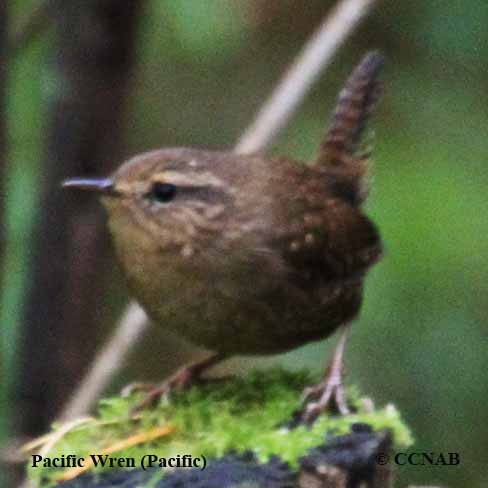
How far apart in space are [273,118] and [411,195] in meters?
0.85

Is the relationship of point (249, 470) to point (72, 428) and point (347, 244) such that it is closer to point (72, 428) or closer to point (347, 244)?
point (72, 428)

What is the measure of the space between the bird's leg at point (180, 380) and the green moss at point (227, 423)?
0.13 feet

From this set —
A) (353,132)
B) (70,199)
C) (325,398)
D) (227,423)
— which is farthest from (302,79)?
(227,423)

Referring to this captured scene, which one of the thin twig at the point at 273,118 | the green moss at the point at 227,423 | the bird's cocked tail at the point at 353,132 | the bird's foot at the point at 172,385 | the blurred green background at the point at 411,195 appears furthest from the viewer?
the blurred green background at the point at 411,195

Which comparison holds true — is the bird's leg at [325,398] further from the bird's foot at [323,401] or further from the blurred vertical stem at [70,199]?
the blurred vertical stem at [70,199]

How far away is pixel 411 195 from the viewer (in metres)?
4.48

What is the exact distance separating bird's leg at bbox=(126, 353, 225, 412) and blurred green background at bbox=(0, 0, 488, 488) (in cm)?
89

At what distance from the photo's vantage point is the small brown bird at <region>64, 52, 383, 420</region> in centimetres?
312

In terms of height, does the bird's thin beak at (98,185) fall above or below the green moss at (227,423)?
above

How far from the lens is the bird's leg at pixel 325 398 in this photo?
2828mm

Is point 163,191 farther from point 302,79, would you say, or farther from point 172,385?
point 302,79

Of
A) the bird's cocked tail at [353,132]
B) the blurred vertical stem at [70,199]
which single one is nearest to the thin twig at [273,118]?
the bird's cocked tail at [353,132]

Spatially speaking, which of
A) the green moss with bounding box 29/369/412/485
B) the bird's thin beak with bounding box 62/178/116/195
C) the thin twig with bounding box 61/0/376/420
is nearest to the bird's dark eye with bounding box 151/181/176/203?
the bird's thin beak with bounding box 62/178/116/195

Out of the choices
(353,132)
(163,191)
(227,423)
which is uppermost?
(353,132)
